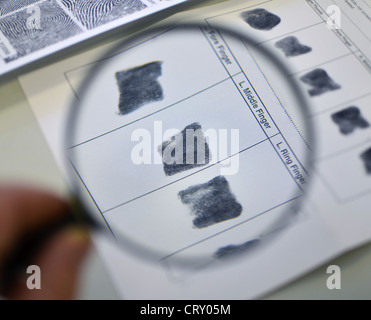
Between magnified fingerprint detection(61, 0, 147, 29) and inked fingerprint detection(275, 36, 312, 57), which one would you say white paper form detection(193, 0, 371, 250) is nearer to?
inked fingerprint detection(275, 36, 312, 57)

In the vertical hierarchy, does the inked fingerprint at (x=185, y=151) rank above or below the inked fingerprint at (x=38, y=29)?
below

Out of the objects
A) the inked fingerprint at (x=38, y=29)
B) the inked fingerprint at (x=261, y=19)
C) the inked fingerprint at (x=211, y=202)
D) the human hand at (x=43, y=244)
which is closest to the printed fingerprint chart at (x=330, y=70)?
the inked fingerprint at (x=261, y=19)

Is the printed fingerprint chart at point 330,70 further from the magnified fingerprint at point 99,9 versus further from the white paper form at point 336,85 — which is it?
the magnified fingerprint at point 99,9

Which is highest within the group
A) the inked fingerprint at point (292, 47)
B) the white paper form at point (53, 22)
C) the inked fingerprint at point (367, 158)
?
the white paper form at point (53, 22)

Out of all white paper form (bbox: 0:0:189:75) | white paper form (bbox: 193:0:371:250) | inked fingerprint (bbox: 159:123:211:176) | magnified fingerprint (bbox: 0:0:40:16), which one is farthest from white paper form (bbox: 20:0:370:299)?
magnified fingerprint (bbox: 0:0:40:16)
